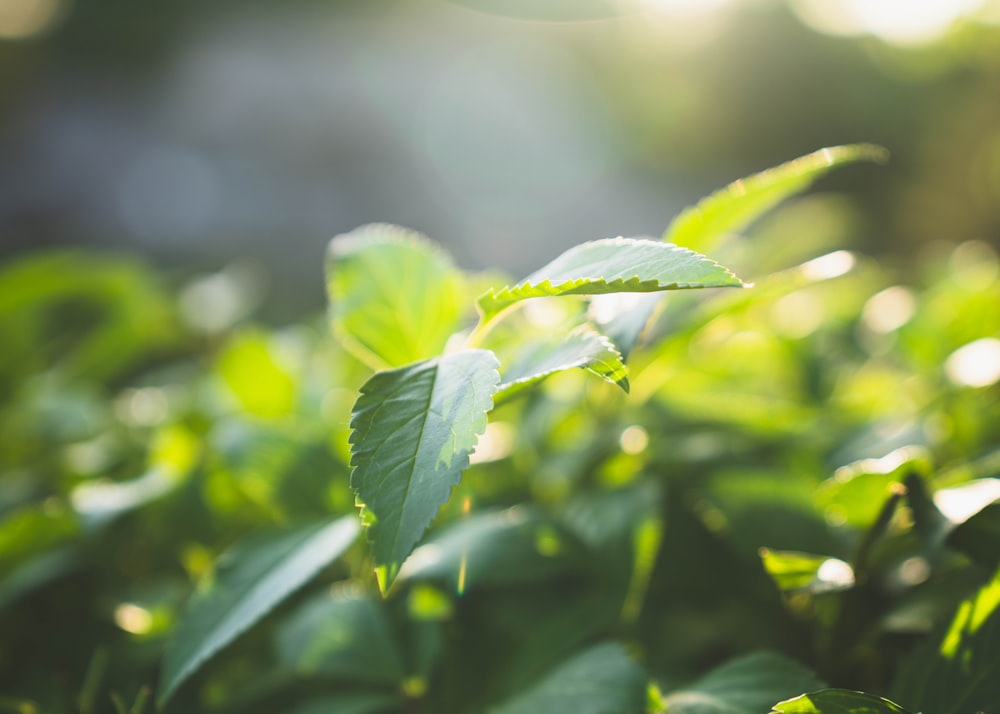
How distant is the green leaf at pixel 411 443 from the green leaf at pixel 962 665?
276 millimetres

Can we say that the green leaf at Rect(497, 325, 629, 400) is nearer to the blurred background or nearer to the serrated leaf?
the serrated leaf

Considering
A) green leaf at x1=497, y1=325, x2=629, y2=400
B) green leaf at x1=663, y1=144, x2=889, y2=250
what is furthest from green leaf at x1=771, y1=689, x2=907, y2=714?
green leaf at x1=663, y1=144, x2=889, y2=250

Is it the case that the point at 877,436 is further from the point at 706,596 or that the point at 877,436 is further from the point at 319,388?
the point at 319,388

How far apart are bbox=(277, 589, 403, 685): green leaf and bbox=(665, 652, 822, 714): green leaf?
0.58 ft

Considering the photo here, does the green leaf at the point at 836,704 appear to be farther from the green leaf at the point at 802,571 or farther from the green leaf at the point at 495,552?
the green leaf at the point at 495,552

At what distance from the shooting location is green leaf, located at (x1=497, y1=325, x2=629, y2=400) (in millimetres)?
334

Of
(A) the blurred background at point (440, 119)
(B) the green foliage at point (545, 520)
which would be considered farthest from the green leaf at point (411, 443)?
(A) the blurred background at point (440, 119)

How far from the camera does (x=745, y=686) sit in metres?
0.39

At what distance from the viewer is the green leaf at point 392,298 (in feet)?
1.62

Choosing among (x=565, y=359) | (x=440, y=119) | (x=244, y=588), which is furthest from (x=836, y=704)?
(x=440, y=119)

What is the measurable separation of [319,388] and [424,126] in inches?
266

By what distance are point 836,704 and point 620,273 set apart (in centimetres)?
23

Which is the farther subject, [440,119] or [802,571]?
[440,119]

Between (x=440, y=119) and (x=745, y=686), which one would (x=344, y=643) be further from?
(x=440, y=119)
